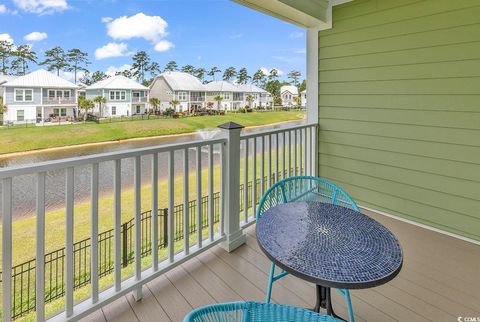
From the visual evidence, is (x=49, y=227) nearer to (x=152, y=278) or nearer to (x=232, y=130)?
(x=152, y=278)

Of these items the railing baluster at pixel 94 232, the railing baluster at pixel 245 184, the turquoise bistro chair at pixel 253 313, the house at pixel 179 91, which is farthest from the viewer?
the railing baluster at pixel 245 184

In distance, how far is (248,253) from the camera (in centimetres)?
242

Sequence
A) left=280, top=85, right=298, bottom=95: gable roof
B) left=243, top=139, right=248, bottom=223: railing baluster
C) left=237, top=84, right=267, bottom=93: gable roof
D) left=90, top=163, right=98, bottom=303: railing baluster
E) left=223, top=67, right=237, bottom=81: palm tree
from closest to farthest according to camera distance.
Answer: left=90, top=163, right=98, bottom=303: railing baluster
left=223, top=67, right=237, bottom=81: palm tree
left=237, top=84, right=267, bottom=93: gable roof
left=243, top=139, right=248, bottom=223: railing baluster
left=280, top=85, right=298, bottom=95: gable roof

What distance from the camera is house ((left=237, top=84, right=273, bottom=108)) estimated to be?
2.41 meters

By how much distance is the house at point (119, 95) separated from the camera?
62.9 inches

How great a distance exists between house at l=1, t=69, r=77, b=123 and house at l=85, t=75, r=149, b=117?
0.44 ft

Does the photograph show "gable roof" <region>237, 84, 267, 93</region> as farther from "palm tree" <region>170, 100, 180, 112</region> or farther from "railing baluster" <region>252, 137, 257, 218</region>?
"palm tree" <region>170, 100, 180, 112</region>

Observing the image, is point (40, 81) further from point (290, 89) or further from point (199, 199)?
point (290, 89)

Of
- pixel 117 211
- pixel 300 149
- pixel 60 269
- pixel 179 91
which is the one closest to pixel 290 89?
pixel 300 149

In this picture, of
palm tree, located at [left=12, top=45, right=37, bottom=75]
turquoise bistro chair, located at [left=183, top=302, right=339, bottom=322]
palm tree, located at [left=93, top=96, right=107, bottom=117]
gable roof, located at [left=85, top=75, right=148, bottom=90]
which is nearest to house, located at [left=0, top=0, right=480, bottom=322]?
turquoise bistro chair, located at [left=183, top=302, right=339, bottom=322]

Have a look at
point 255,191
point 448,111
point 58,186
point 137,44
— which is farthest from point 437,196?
point 58,186

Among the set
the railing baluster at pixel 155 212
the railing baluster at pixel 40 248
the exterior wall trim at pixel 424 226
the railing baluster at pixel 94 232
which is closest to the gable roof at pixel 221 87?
the railing baluster at pixel 155 212

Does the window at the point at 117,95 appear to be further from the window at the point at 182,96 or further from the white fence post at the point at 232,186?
the white fence post at the point at 232,186

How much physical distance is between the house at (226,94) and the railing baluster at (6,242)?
1367 millimetres
